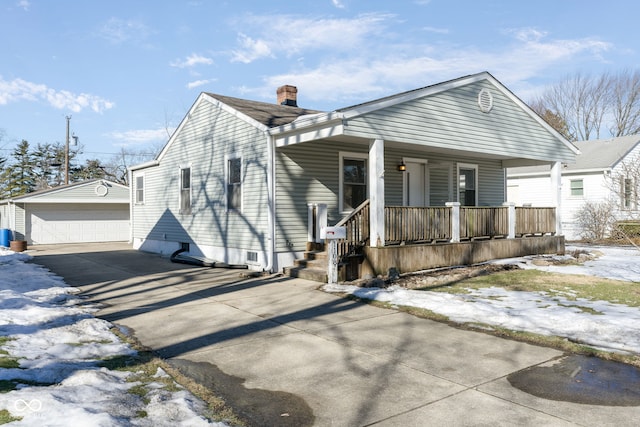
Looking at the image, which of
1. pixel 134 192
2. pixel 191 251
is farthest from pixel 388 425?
pixel 134 192

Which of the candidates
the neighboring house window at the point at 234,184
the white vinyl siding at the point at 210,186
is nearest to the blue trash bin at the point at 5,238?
the white vinyl siding at the point at 210,186

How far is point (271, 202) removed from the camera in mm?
11141

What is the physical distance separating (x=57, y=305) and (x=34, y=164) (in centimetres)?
4870

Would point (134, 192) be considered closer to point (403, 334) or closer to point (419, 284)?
point (419, 284)

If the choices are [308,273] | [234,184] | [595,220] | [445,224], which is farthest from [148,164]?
[595,220]

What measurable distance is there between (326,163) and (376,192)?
8.21 ft

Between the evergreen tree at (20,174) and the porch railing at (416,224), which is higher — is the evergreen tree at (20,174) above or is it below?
above

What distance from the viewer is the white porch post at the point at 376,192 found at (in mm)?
10055

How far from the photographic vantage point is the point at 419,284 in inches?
370

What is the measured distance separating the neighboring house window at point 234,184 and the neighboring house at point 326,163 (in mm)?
28

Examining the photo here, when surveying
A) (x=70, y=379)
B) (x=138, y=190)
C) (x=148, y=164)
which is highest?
(x=148, y=164)

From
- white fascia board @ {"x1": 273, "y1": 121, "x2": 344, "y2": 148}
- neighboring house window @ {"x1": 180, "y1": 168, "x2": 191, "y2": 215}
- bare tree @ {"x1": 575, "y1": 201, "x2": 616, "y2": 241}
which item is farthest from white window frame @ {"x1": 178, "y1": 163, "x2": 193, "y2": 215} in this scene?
bare tree @ {"x1": 575, "y1": 201, "x2": 616, "y2": 241}

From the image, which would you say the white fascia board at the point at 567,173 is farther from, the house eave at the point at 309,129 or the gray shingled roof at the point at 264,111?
the house eave at the point at 309,129

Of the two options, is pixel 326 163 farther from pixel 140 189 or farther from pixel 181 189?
pixel 140 189
